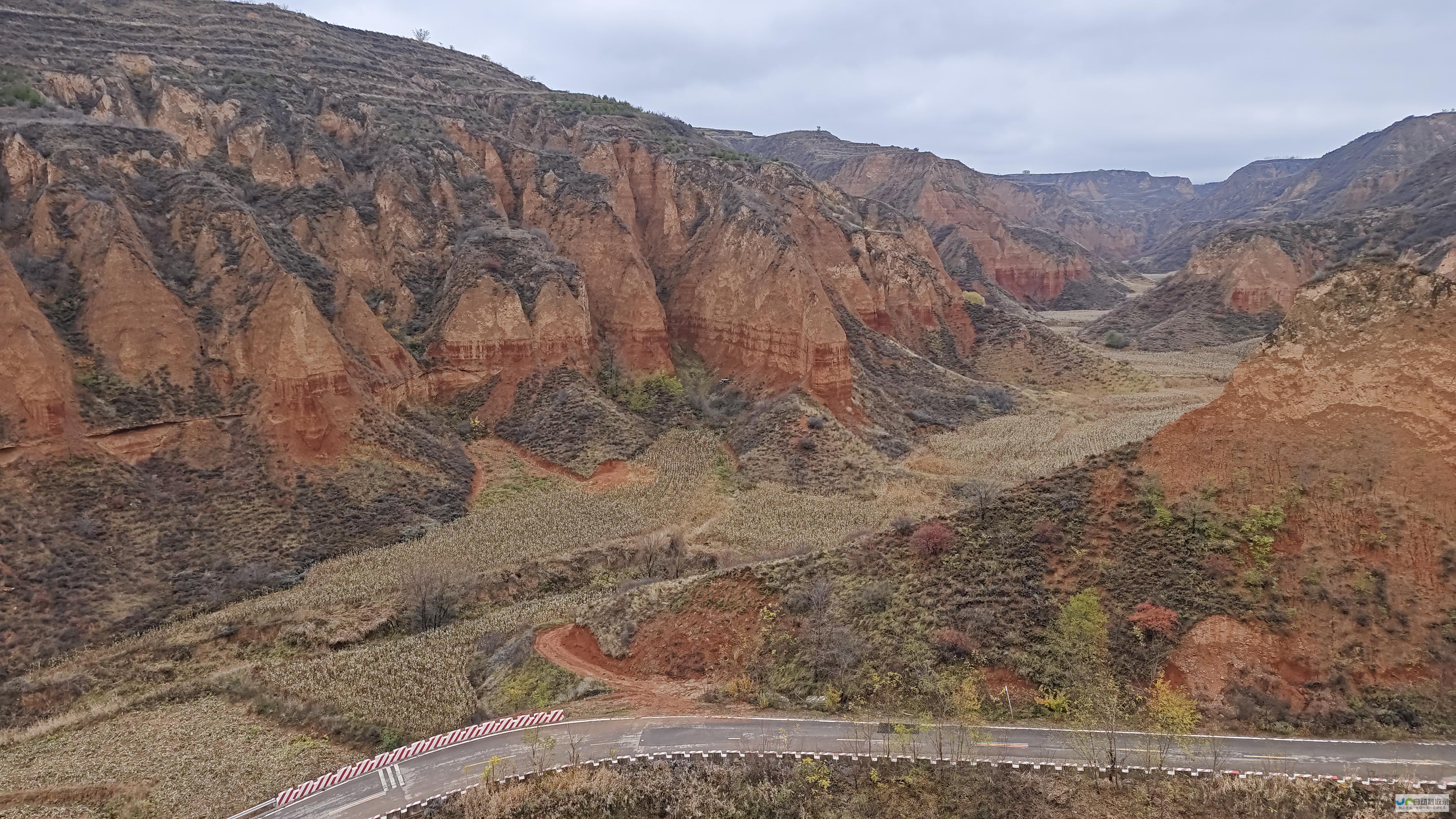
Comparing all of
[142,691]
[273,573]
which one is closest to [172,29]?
[273,573]

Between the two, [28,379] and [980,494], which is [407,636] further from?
[980,494]

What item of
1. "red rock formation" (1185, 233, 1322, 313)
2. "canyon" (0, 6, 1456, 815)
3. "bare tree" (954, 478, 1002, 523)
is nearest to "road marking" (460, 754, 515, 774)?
"canyon" (0, 6, 1456, 815)

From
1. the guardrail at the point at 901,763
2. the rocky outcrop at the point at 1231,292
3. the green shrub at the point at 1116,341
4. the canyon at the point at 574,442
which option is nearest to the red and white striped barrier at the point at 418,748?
the canyon at the point at 574,442

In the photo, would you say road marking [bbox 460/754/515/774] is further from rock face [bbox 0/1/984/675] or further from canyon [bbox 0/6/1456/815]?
rock face [bbox 0/1/984/675]

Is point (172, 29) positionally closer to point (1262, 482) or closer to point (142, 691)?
point (142, 691)

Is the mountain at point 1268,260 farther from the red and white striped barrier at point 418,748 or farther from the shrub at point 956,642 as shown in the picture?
the red and white striped barrier at point 418,748

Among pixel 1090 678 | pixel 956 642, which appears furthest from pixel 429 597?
pixel 1090 678
